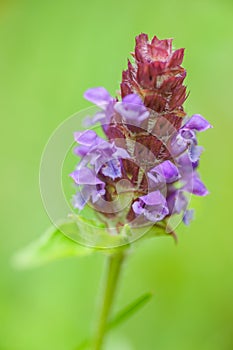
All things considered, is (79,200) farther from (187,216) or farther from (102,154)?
(187,216)

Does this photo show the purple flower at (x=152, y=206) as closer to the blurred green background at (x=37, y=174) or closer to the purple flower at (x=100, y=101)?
the purple flower at (x=100, y=101)

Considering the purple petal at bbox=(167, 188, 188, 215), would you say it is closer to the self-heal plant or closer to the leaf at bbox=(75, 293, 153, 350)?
the self-heal plant

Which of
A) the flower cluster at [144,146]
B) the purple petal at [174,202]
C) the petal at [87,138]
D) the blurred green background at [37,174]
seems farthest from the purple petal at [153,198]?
the blurred green background at [37,174]

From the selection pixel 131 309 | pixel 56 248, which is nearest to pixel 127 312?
pixel 131 309

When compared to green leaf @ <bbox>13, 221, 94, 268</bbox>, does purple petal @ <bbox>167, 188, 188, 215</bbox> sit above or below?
above

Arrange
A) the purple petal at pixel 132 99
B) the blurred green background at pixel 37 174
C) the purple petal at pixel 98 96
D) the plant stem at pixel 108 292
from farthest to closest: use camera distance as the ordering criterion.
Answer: the blurred green background at pixel 37 174, the plant stem at pixel 108 292, the purple petal at pixel 98 96, the purple petal at pixel 132 99

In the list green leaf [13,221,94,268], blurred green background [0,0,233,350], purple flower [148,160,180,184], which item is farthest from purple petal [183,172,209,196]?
blurred green background [0,0,233,350]

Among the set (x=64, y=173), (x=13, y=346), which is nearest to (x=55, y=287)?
(x=13, y=346)
